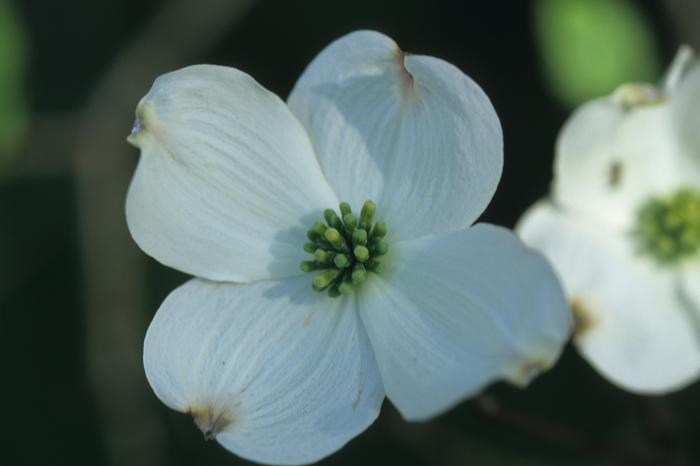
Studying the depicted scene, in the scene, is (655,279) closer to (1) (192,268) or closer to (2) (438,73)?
(2) (438,73)

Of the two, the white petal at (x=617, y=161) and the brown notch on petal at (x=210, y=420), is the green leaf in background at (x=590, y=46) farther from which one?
the brown notch on petal at (x=210, y=420)

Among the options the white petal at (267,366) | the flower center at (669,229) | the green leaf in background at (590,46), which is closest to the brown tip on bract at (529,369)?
the white petal at (267,366)

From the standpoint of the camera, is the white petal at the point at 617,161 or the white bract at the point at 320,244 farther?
the white petal at the point at 617,161

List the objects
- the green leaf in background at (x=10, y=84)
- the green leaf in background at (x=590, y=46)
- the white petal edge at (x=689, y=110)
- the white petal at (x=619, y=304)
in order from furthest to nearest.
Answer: the green leaf in background at (x=10, y=84), the green leaf in background at (x=590, y=46), the white petal edge at (x=689, y=110), the white petal at (x=619, y=304)

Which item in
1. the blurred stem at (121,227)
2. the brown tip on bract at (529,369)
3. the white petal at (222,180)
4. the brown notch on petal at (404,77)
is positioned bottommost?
the blurred stem at (121,227)

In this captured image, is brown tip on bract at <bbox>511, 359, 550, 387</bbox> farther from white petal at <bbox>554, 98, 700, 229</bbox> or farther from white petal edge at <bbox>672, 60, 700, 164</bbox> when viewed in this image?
white petal edge at <bbox>672, 60, 700, 164</bbox>

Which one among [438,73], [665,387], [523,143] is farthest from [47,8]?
[665,387]

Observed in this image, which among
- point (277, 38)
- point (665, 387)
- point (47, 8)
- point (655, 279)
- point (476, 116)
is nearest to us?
point (476, 116)

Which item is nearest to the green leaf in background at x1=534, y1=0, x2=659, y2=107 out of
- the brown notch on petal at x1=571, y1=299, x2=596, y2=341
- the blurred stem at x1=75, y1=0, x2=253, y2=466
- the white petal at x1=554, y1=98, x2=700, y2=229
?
A: the white petal at x1=554, y1=98, x2=700, y2=229
